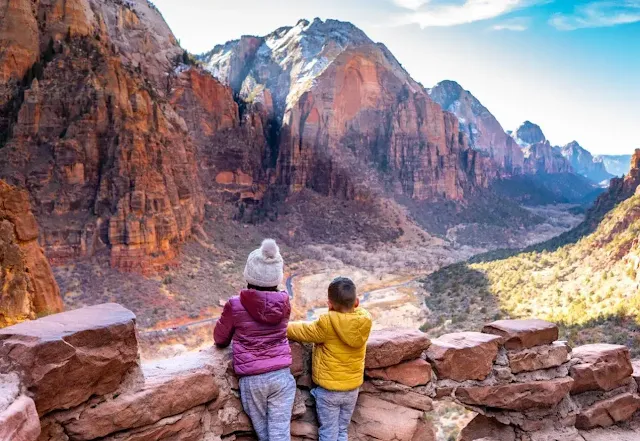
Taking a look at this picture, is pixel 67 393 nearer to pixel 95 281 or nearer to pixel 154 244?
pixel 95 281

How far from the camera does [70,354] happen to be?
2768 millimetres

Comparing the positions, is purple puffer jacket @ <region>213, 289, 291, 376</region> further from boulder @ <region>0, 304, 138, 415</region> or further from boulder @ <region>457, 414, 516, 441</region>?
boulder @ <region>457, 414, 516, 441</region>

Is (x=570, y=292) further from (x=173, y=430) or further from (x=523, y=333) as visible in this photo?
(x=173, y=430)

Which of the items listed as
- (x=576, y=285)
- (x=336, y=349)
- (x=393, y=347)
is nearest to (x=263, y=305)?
(x=336, y=349)

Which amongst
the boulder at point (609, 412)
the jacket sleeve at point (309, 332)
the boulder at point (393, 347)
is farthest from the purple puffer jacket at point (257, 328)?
the boulder at point (609, 412)

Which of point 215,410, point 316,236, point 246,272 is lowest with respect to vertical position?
point 316,236

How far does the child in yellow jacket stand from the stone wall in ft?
0.75

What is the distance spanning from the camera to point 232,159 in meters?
56.6

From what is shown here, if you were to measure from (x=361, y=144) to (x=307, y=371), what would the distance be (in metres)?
77.8

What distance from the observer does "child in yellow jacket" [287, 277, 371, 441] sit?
381cm

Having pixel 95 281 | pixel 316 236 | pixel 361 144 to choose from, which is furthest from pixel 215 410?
pixel 361 144

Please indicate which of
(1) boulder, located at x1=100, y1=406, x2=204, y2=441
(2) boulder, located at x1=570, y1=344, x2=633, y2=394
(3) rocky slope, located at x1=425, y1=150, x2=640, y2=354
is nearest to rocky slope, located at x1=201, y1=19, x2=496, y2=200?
(3) rocky slope, located at x1=425, y1=150, x2=640, y2=354

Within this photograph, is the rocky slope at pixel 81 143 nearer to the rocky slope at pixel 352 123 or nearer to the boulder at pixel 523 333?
the boulder at pixel 523 333

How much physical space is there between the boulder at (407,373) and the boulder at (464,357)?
0.19 m
